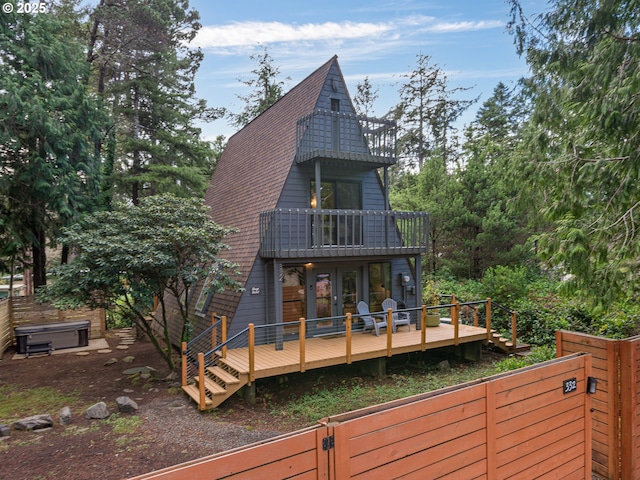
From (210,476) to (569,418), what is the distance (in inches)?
142

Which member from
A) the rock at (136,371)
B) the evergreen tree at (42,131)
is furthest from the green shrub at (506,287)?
the evergreen tree at (42,131)

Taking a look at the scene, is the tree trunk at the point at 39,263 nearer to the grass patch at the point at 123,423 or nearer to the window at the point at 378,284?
the grass patch at the point at 123,423

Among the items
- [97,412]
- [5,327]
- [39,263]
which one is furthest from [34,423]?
[39,263]

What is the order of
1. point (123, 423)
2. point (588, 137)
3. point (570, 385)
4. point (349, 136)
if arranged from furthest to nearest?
1. point (349, 136)
2. point (123, 423)
3. point (588, 137)
4. point (570, 385)

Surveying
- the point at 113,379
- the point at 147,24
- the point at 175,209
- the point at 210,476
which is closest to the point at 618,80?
the point at 210,476

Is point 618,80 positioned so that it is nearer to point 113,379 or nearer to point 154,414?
point 154,414

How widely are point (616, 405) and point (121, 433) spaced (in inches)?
262

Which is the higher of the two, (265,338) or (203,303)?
(203,303)

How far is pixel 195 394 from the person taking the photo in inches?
282

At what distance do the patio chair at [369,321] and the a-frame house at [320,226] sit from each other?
1.19 ft

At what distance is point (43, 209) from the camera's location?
12.1 m

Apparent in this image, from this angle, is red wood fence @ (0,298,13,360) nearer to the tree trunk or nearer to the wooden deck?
the tree trunk

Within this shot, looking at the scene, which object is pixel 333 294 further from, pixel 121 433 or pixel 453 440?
pixel 453 440

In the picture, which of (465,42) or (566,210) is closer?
(566,210)
